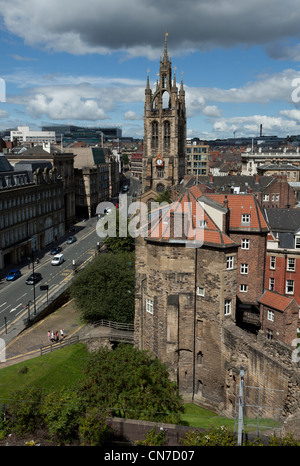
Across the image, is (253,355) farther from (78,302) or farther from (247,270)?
(78,302)

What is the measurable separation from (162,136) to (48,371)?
260 feet

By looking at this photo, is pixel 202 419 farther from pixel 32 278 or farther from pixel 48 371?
pixel 32 278

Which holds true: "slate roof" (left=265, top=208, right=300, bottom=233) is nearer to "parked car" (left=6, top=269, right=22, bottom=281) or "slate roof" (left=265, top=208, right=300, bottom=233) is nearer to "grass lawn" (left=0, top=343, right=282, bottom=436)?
"grass lawn" (left=0, top=343, right=282, bottom=436)

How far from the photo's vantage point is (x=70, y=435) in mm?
21047

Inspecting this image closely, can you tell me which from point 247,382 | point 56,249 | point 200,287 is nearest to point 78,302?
point 200,287

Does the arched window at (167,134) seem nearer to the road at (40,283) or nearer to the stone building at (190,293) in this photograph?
the road at (40,283)

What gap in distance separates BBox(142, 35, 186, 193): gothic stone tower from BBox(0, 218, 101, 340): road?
81.0ft

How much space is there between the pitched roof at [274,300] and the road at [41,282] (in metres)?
27.8

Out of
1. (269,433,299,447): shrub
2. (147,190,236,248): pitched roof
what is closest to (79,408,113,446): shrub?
(269,433,299,447): shrub

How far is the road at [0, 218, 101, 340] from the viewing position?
166ft

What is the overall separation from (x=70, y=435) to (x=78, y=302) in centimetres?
2749

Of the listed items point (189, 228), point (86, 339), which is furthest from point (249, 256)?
point (86, 339)

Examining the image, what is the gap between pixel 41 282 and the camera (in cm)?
6222

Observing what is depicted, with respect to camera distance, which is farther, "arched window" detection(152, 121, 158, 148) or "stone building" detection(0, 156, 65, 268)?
"arched window" detection(152, 121, 158, 148)
